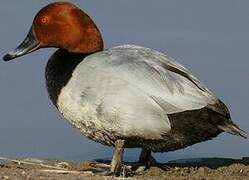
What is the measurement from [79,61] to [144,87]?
65cm

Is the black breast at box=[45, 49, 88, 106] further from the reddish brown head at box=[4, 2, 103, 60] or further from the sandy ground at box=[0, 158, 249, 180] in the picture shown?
the sandy ground at box=[0, 158, 249, 180]

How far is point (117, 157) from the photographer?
6551 millimetres

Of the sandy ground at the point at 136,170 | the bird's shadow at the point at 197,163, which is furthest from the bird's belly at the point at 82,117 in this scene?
the bird's shadow at the point at 197,163

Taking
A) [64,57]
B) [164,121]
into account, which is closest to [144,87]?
[164,121]

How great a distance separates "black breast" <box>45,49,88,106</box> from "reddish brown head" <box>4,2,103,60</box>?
0.32 ft

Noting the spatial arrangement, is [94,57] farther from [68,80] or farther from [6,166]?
[6,166]

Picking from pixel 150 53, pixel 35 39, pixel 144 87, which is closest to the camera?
pixel 144 87

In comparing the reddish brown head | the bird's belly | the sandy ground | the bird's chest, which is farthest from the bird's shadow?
the reddish brown head

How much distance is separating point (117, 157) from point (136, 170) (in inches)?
14.7

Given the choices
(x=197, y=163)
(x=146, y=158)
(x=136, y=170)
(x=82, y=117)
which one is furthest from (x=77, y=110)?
(x=197, y=163)

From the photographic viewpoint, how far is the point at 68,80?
655cm

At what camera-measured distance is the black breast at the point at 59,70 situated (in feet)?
21.7

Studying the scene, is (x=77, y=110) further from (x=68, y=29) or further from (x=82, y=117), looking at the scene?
(x=68, y=29)

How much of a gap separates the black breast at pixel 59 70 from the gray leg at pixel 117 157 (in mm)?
607
